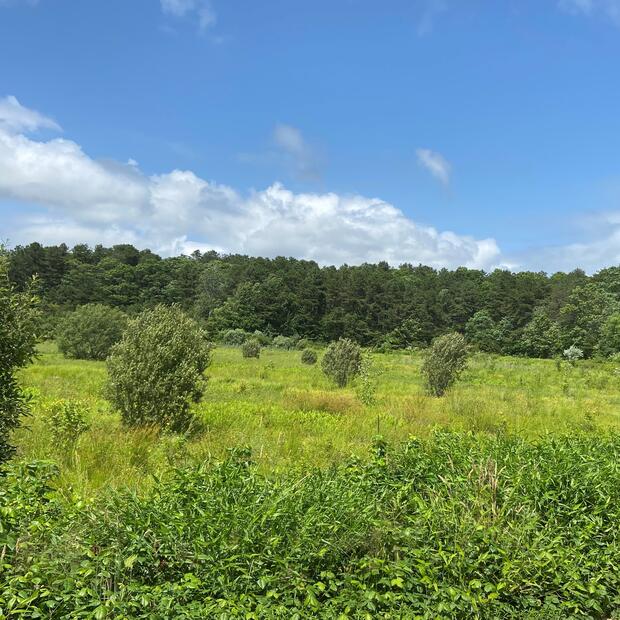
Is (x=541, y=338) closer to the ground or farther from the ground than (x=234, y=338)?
farther from the ground

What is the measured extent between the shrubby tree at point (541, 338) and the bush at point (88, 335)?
5809 cm

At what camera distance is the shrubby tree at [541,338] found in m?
67.6

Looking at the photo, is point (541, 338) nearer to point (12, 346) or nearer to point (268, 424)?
point (268, 424)

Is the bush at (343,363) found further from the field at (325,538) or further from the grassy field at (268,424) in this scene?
the field at (325,538)

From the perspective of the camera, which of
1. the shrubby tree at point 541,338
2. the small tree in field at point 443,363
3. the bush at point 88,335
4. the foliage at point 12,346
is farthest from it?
the shrubby tree at point 541,338

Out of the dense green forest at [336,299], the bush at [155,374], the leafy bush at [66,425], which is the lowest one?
the leafy bush at [66,425]

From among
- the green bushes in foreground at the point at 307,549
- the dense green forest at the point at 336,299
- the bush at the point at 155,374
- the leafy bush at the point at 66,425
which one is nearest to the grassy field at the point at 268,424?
the leafy bush at the point at 66,425

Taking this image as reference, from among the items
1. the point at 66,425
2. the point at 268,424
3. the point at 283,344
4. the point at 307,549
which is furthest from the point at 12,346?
the point at 283,344

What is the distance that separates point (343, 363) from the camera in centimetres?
2058

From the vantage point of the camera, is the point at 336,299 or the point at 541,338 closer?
the point at 541,338

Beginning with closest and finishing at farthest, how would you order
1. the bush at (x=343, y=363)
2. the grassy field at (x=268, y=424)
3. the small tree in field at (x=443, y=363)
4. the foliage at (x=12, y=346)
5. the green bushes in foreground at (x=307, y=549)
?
the green bushes in foreground at (x=307, y=549)
the foliage at (x=12, y=346)
the grassy field at (x=268, y=424)
the small tree in field at (x=443, y=363)
the bush at (x=343, y=363)

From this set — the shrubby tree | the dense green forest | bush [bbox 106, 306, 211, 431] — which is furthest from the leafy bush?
the shrubby tree

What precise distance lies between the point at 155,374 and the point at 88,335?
23.4m

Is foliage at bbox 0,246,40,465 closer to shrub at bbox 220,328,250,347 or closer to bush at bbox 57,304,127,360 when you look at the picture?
bush at bbox 57,304,127,360
